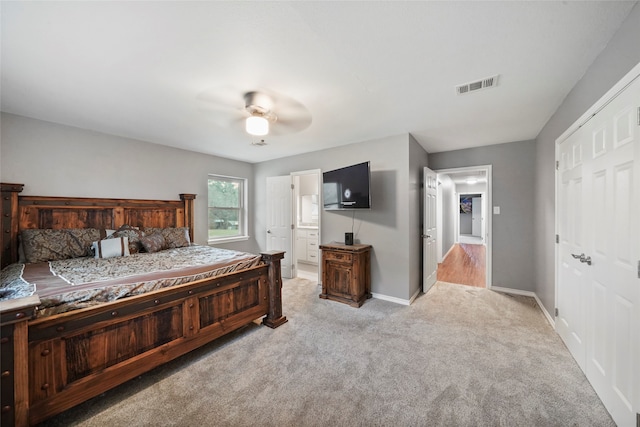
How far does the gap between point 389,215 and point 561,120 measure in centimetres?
204

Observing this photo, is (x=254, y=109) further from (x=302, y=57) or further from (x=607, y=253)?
(x=607, y=253)

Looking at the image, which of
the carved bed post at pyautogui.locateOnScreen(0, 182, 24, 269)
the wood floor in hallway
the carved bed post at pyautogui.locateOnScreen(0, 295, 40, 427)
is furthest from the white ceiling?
the wood floor in hallway

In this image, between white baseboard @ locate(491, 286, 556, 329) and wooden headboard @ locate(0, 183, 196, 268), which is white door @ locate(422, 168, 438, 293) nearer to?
white baseboard @ locate(491, 286, 556, 329)

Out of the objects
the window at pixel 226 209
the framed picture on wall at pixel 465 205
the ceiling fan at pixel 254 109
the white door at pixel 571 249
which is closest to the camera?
the white door at pixel 571 249

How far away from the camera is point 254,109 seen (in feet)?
7.44

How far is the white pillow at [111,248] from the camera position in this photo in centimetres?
278

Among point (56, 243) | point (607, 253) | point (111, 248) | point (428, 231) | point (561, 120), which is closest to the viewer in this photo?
point (607, 253)

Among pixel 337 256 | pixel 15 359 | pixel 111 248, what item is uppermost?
pixel 111 248

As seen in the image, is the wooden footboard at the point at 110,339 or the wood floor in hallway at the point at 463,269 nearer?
the wooden footboard at the point at 110,339

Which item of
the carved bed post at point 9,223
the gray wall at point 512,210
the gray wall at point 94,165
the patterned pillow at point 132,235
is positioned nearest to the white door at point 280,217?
the gray wall at point 94,165

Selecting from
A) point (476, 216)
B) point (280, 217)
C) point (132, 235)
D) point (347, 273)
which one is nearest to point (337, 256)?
point (347, 273)

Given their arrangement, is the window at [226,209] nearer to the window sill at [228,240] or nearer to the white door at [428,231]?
the window sill at [228,240]

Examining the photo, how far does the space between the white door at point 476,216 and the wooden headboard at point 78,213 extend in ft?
40.9

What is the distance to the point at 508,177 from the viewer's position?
148 inches
